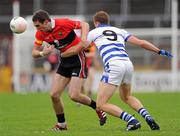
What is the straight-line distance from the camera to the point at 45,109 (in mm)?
18672

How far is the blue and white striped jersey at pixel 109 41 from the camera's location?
11867mm

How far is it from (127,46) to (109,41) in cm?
2178

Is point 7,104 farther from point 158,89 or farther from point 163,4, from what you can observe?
point 163,4

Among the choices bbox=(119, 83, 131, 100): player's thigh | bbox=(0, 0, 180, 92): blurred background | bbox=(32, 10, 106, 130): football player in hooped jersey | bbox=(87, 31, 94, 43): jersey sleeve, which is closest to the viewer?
bbox=(87, 31, 94, 43): jersey sleeve

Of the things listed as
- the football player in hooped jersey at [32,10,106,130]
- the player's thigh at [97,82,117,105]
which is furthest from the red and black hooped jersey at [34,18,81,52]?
the player's thigh at [97,82,117,105]

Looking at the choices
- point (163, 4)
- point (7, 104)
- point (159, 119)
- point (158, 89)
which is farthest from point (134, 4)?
point (159, 119)

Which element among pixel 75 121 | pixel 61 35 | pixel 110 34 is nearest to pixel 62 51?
pixel 61 35

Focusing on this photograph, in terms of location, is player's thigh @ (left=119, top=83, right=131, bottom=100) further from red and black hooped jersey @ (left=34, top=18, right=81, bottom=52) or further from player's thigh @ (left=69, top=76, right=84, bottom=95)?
red and black hooped jersey @ (left=34, top=18, right=81, bottom=52)

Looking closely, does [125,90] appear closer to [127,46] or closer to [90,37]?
[90,37]

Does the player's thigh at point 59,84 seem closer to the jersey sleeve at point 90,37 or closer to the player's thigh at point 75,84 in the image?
the player's thigh at point 75,84

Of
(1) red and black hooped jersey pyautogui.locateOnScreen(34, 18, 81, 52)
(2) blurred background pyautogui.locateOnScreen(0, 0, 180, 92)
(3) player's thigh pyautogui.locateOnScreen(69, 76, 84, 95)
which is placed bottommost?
(2) blurred background pyautogui.locateOnScreen(0, 0, 180, 92)

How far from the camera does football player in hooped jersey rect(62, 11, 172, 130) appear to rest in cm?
1175

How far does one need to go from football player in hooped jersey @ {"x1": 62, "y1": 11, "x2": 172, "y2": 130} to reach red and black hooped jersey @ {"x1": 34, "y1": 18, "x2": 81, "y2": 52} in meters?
0.73

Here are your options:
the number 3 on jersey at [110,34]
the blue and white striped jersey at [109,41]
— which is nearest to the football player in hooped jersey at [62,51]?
the blue and white striped jersey at [109,41]
